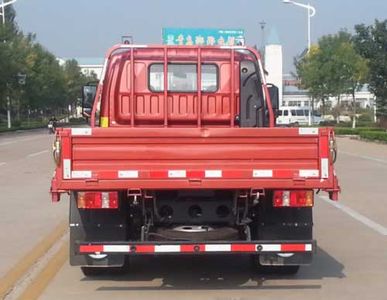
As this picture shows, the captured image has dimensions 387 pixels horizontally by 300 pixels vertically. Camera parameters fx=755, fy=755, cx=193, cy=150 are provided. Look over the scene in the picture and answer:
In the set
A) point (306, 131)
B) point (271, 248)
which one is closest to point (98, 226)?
point (271, 248)

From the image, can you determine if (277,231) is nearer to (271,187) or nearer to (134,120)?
(271,187)

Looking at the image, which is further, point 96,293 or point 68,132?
point 96,293

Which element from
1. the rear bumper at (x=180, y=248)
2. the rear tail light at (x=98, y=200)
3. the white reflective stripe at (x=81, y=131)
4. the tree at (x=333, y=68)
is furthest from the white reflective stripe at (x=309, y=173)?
the tree at (x=333, y=68)

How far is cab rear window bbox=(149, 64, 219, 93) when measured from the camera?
909 centimetres

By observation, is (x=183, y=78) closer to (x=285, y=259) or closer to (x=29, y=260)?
(x=29, y=260)

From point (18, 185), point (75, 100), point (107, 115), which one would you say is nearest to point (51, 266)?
point (107, 115)

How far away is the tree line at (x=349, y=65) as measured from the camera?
152ft

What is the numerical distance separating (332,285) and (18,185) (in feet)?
38.3

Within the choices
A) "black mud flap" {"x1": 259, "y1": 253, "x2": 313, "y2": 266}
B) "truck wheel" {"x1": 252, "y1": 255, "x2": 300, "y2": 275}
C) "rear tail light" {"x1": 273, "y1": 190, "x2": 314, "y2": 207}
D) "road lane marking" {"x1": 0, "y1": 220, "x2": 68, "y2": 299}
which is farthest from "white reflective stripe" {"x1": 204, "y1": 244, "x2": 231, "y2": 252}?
"road lane marking" {"x1": 0, "y1": 220, "x2": 68, "y2": 299}

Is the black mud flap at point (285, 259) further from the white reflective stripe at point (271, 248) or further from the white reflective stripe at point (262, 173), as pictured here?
the white reflective stripe at point (262, 173)

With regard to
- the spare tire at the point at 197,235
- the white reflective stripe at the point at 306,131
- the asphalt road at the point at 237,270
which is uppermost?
the white reflective stripe at the point at 306,131

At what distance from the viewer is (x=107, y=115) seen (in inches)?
348

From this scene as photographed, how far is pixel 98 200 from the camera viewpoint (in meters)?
6.71

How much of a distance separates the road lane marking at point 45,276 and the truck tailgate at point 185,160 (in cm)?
116
